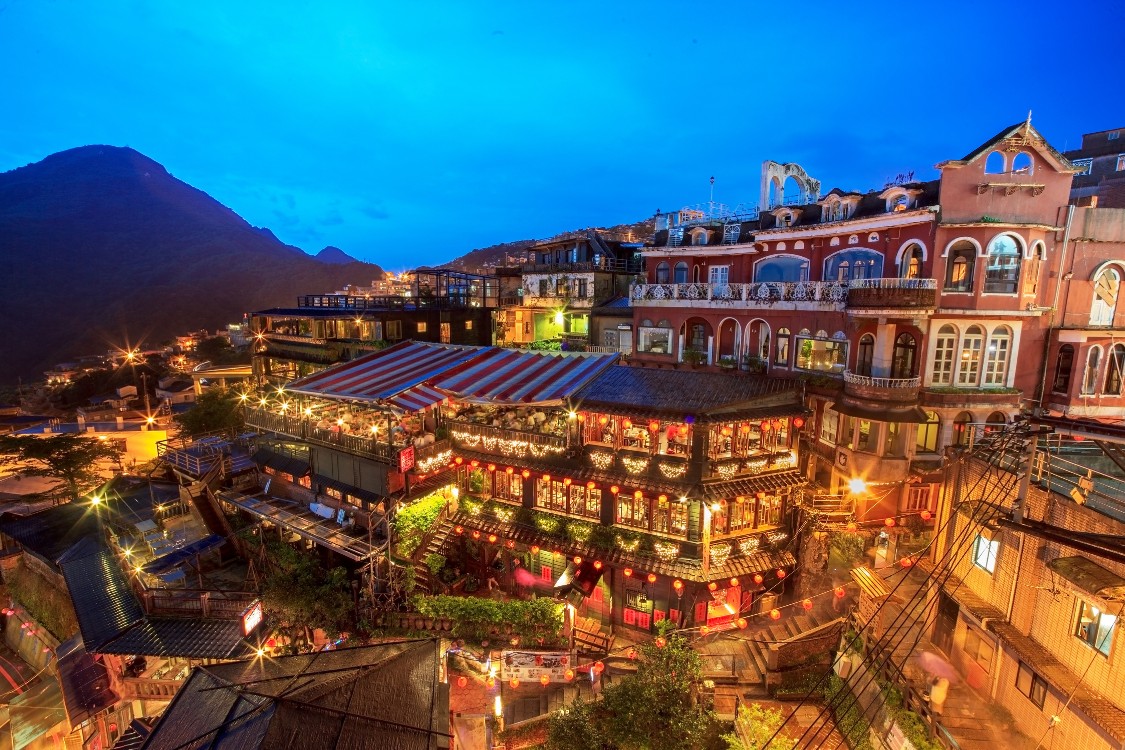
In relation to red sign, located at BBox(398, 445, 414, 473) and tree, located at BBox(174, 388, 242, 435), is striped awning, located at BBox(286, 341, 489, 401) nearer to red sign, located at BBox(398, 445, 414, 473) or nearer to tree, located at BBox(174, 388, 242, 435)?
red sign, located at BBox(398, 445, 414, 473)

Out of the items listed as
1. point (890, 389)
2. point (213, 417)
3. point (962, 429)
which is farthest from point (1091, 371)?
point (213, 417)

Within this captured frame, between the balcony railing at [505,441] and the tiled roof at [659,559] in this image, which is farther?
the balcony railing at [505,441]

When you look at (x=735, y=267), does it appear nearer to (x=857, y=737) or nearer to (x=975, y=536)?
(x=975, y=536)

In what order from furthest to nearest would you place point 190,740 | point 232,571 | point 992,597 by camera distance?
1. point 232,571
2. point 992,597
3. point 190,740

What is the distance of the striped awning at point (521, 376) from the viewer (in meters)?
24.2

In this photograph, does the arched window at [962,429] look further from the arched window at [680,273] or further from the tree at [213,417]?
the tree at [213,417]

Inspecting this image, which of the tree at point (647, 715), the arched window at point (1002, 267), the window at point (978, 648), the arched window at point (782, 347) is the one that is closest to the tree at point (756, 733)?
the tree at point (647, 715)

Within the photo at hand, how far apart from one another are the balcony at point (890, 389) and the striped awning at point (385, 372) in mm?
20083

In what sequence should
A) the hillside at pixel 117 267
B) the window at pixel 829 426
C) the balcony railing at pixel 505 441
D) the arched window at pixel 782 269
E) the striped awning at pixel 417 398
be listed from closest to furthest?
the balcony railing at pixel 505 441
the striped awning at pixel 417 398
the window at pixel 829 426
the arched window at pixel 782 269
the hillside at pixel 117 267

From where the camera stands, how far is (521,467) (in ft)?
79.7

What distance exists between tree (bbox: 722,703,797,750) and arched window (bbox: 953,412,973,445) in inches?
593

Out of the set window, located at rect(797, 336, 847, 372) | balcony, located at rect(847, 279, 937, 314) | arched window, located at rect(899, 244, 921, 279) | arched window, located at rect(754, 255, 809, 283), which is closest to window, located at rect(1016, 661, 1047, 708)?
balcony, located at rect(847, 279, 937, 314)

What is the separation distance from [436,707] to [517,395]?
42.4ft

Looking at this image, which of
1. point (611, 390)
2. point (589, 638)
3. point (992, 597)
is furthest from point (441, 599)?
point (992, 597)
